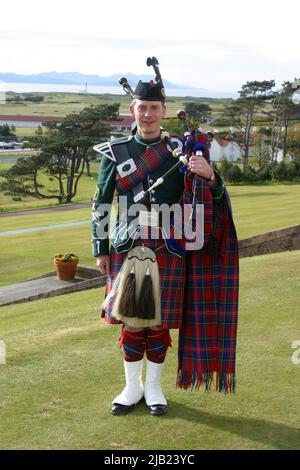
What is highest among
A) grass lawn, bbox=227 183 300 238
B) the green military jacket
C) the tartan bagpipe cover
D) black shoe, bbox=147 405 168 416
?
the green military jacket

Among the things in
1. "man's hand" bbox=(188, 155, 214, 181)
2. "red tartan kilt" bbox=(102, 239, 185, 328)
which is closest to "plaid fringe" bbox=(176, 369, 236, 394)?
"red tartan kilt" bbox=(102, 239, 185, 328)

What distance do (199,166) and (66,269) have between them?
24.6ft

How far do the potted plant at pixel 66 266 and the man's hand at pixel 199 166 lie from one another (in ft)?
24.1

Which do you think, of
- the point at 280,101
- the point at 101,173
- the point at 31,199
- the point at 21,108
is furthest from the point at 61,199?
the point at 21,108

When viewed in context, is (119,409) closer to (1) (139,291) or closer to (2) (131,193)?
(1) (139,291)

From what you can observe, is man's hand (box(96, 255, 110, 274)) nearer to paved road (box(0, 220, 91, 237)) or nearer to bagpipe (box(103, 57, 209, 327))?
bagpipe (box(103, 57, 209, 327))

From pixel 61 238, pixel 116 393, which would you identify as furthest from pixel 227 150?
pixel 116 393

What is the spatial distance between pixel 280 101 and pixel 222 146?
12343mm

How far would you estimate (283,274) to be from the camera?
7.91m

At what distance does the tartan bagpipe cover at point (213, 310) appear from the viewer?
13.4ft

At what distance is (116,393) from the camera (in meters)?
4.40

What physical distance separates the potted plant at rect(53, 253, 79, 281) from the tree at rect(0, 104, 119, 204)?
36914 millimetres

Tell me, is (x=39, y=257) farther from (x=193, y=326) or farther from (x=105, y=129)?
(x=105, y=129)

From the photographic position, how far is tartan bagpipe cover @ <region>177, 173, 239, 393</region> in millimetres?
4090
